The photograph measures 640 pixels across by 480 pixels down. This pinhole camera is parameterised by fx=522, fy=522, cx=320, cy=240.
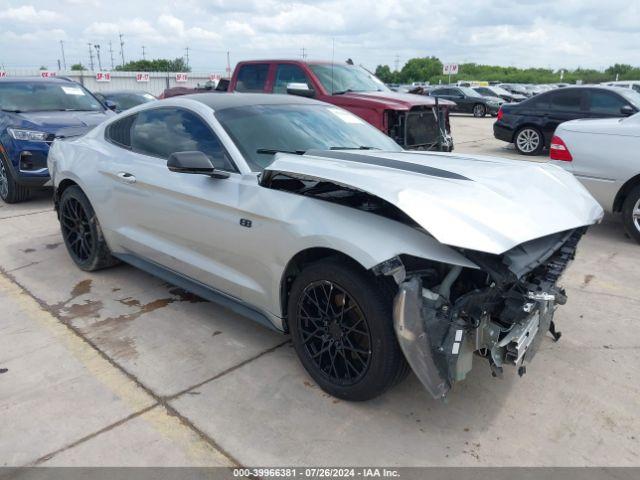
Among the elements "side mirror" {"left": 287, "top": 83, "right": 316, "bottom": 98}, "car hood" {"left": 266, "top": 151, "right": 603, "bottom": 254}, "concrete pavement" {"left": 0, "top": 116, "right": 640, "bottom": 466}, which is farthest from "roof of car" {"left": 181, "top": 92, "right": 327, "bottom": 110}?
"side mirror" {"left": 287, "top": 83, "right": 316, "bottom": 98}

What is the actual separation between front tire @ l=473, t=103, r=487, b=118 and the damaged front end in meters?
23.6

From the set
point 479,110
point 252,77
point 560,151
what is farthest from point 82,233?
point 479,110

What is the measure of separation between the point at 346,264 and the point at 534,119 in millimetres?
10258

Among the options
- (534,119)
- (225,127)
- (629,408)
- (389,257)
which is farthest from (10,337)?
(534,119)

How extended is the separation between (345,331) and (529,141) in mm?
10393

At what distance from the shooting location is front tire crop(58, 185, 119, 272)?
176 inches

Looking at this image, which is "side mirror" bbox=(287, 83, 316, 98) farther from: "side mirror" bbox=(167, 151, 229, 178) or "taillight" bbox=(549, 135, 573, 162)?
"side mirror" bbox=(167, 151, 229, 178)

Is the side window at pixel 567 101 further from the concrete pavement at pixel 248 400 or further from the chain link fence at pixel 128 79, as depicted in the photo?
the chain link fence at pixel 128 79

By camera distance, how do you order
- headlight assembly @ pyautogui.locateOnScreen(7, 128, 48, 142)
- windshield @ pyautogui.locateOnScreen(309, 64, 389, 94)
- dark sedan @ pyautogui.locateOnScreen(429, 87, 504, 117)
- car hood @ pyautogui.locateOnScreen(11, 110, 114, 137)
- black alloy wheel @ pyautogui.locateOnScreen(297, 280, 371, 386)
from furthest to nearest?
dark sedan @ pyautogui.locateOnScreen(429, 87, 504, 117) < windshield @ pyautogui.locateOnScreen(309, 64, 389, 94) < car hood @ pyautogui.locateOnScreen(11, 110, 114, 137) < headlight assembly @ pyautogui.locateOnScreen(7, 128, 48, 142) < black alloy wheel @ pyautogui.locateOnScreen(297, 280, 371, 386)

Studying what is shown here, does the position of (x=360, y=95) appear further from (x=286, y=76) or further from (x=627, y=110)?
(x=627, y=110)

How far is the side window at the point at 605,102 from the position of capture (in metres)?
9.96

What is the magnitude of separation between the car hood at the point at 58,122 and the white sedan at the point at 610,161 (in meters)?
6.28

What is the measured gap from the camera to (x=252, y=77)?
31.5 ft

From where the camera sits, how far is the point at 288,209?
289 centimetres
